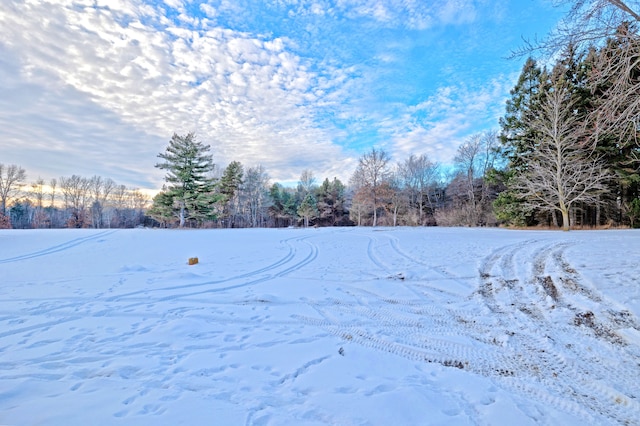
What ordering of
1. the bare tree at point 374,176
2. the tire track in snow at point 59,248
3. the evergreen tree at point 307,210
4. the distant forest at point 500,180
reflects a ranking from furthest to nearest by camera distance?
the evergreen tree at point 307,210 < the bare tree at point 374,176 < the tire track in snow at point 59,248 < the distant forest at point 500,180

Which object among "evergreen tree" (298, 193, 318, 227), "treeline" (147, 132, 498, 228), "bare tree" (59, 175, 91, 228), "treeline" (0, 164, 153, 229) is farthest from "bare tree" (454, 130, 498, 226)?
"bare tree" (59, 175, 91, 228)

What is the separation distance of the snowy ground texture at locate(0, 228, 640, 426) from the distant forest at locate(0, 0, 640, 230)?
386cm

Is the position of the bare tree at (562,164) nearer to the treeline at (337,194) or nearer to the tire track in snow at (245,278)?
the treeline at (337,194)

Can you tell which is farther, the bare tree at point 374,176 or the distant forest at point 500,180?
the bare tree at point 374,176

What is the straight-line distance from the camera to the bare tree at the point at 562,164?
50.4ft

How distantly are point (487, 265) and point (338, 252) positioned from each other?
4.89m

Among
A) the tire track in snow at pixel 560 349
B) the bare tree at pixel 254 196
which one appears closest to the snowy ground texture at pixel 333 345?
the tire track in snow at pixel 560 349

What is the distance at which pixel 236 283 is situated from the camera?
6.49m

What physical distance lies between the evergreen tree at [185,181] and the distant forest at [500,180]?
9 cm

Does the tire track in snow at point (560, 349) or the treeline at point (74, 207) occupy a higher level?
the treeline at point (74, 207)

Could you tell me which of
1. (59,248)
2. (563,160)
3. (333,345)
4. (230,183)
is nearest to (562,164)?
(563,160)

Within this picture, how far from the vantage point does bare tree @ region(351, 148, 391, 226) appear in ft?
91.2

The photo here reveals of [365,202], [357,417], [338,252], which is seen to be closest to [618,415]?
[357,417]

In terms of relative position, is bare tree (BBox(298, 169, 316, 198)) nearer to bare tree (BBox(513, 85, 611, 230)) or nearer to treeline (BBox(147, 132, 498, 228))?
treeline (BBox(147, 132, 498, 228))
